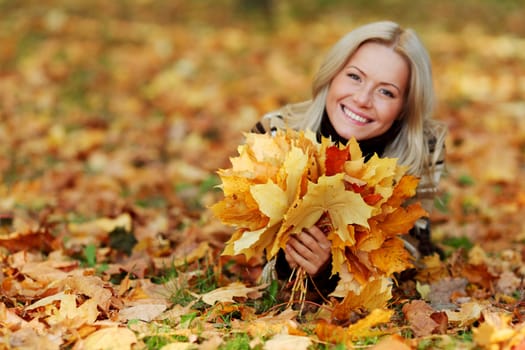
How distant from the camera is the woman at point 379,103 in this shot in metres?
2.75

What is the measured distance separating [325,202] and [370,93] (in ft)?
2.38

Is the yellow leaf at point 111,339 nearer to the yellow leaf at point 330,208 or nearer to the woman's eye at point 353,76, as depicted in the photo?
the yellow leaf at point 330,208

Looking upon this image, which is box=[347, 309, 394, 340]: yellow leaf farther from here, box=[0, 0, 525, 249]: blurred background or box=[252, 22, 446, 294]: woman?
box=[0, 0, 525, 249]: blurred background

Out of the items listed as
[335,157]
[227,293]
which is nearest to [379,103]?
[335,157]

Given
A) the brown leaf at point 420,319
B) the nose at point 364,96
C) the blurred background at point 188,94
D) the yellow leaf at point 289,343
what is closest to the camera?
the yellow leaf at point 289,343

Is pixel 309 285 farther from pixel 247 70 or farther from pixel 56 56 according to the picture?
pixel 56 56

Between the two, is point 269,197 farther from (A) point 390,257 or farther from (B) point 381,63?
(B) point 381,63

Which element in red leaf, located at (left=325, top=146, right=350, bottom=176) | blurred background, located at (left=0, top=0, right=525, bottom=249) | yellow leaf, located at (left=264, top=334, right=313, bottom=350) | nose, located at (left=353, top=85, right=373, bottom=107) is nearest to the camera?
yellow leaf, located at (left=264, top=334, right=313, bottom=350)

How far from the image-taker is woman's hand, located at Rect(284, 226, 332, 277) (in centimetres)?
231

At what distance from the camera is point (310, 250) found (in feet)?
7.64

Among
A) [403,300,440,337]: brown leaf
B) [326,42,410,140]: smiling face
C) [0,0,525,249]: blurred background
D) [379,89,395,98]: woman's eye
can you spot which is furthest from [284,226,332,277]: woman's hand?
[0,0,525,249]: blurred background

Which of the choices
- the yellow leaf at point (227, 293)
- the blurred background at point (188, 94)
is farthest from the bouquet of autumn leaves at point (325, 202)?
the blurred background at point (188, 94)

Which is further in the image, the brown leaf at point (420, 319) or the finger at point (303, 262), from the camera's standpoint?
the finger at point (303, 262)

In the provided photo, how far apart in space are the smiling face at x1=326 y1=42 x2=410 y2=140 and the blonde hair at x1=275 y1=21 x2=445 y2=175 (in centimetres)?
4
